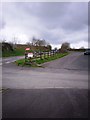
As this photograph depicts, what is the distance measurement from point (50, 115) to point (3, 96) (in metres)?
3.38

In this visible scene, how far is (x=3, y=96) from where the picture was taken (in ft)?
33.1

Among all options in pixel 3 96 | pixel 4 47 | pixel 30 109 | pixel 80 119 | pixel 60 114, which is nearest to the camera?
pixel 80 119

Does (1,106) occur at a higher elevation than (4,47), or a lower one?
lower

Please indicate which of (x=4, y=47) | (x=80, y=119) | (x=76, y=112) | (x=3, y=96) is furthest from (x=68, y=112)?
(x=4, y=47)

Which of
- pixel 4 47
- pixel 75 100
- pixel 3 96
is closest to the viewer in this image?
pixel 75 100

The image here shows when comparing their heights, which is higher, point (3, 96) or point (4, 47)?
point (4, 47)

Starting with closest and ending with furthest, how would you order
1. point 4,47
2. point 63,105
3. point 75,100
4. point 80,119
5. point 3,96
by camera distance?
point 80,119, point 63,105, point 75,100, point 3,96, point 4,47

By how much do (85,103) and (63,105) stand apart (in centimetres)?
91

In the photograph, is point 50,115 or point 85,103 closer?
point 50,115

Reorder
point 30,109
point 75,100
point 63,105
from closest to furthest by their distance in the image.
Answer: point 30,109 < point 63,105 < point 75,100

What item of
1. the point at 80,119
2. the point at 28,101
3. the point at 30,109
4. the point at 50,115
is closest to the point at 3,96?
the point at 28,101

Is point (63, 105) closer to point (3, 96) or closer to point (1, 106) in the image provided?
point (1, 106)

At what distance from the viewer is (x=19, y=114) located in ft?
24.2

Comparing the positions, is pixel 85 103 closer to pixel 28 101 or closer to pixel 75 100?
pixel 75 100
